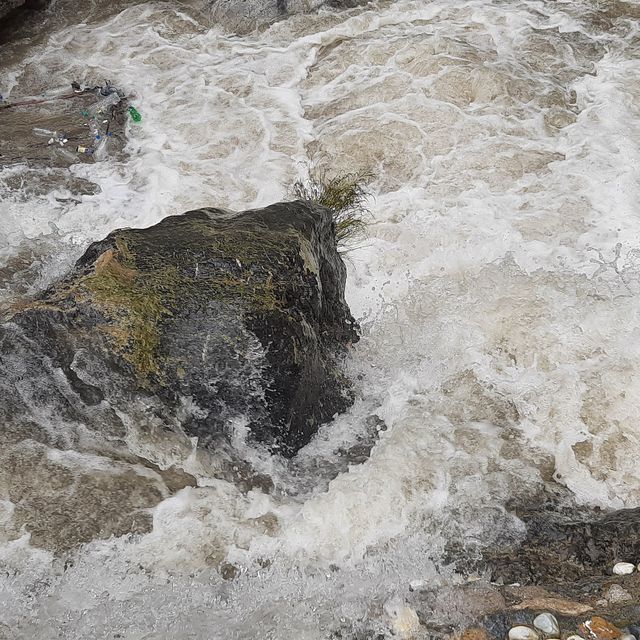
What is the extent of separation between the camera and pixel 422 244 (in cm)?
651

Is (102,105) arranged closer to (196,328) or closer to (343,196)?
(343,196)

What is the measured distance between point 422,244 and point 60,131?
5324 mm

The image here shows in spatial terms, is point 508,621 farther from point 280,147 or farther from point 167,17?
point 167,17

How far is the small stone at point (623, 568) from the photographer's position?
141 inches

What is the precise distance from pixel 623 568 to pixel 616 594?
0.81ft

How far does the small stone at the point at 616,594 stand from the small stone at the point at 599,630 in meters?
0.23

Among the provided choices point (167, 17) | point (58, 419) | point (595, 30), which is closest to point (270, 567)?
point (58, 419)

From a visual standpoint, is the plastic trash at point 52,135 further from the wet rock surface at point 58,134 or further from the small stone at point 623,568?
the small stone at point 623,568

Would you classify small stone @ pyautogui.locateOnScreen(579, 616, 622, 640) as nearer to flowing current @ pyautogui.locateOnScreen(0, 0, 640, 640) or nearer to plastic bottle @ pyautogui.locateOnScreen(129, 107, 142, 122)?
flowing current @ pyautogui.locateOnScreen(0, 0, 640, 640)

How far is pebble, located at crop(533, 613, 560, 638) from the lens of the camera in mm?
3186

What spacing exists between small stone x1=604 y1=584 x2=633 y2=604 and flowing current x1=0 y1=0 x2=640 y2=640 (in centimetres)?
61

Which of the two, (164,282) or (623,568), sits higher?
(164,282)

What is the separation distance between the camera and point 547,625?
10.6 feet

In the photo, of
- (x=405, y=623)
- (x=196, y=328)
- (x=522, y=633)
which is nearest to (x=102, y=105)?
(x=196, y=328)
